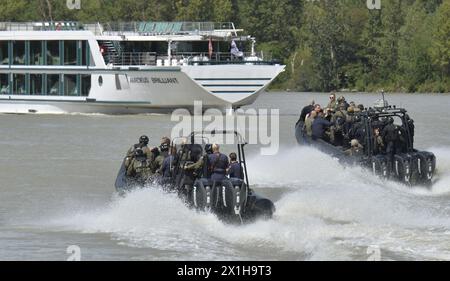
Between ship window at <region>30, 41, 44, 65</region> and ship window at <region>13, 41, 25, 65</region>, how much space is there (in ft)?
1.88

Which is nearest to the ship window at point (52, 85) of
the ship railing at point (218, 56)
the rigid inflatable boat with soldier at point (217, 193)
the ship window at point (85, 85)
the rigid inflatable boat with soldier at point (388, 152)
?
the ship window at point (85, 85)

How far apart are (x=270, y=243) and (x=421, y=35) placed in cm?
8937

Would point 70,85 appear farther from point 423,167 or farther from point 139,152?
point 139,152

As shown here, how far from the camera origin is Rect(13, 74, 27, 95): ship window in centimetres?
5897

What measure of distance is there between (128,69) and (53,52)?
4313 millimetres

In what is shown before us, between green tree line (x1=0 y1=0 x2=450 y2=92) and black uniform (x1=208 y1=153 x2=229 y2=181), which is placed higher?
green tree line (x1=0 y1=0 x2=450 y2=92)

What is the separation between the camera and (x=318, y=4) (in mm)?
120938

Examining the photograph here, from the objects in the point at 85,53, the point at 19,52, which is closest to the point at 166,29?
the point at 85,53

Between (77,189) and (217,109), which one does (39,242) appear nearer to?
(77,189)

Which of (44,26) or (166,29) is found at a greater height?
(44,26)

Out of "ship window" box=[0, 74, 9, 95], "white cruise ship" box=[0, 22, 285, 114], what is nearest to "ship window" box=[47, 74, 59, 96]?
"white cruise ship" box=[0, 22, 285, 114]

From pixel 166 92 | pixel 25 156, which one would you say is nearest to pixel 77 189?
pixel 25 156

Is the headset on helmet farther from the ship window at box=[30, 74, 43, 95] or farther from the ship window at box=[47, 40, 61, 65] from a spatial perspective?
the ship window at box=[30, 74, 43, 95]

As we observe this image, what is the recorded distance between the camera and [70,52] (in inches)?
2254
